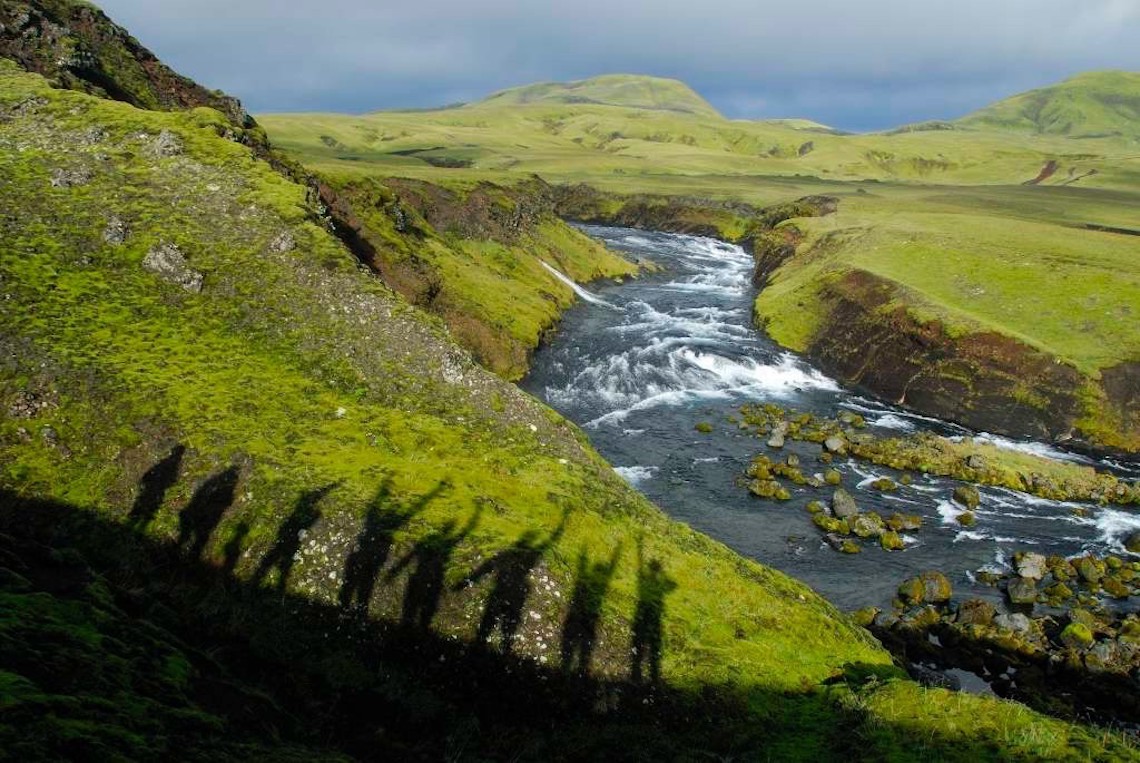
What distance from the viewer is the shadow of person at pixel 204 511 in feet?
58.4

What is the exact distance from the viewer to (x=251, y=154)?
33656mm

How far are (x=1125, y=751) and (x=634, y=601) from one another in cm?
1053

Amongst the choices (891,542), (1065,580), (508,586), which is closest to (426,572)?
(508,586)

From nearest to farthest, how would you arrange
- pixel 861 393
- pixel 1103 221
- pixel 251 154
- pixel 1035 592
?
pixel 1035 592 → pixel 251 154 → pixel 861 393 → pixel 1103 221

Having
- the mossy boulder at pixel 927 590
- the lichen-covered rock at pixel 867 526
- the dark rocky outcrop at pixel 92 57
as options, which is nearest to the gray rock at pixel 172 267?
the dark rocky outcrop at pixel 92 57

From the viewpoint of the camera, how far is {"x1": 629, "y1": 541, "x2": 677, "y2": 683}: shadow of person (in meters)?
17.3

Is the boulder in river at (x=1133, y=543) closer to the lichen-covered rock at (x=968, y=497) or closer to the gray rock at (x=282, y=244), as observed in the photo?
the lichen-covered rock at (x=968, y=497)

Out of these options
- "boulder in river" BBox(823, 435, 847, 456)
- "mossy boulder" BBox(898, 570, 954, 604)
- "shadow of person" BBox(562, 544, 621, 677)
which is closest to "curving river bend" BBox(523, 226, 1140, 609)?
"mossy boulder" BBox(898, 570, 954, 604)

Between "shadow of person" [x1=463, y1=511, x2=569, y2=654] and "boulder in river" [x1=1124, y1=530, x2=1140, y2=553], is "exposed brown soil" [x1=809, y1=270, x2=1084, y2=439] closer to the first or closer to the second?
"boulder in river" [x1=1124, y1=530, x2=1140, y2=553]

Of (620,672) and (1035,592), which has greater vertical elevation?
(1035,592)

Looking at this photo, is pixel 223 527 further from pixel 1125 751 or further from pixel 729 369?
pixel 729 369

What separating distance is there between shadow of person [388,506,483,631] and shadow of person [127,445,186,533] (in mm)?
6681

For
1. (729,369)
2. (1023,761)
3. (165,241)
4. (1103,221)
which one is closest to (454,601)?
(1023,761)

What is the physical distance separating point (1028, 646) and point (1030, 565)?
726 cm
